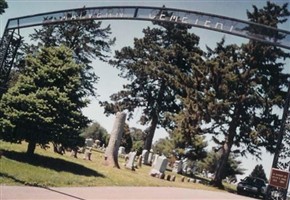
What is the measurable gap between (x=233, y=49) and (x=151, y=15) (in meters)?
21.1

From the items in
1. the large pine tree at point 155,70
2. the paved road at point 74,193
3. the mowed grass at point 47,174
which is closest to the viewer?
the paved road at point 74,193

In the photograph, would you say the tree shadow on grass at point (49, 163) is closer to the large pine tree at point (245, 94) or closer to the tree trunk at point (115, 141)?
the tree trunk at point (115, 141)

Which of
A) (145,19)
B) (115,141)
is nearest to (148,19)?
(145,19)

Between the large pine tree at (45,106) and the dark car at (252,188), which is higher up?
the large pine tree at (45,106)

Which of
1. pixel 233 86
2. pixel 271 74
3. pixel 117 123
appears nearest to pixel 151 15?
pixel 117 123

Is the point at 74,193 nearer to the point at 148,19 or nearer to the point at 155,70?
the point at 148,19

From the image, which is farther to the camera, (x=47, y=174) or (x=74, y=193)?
(x=47, y=174)

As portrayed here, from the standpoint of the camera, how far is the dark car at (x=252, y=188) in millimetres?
28219

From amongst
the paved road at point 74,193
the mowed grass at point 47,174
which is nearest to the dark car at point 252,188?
the mowed grass at point 47,174

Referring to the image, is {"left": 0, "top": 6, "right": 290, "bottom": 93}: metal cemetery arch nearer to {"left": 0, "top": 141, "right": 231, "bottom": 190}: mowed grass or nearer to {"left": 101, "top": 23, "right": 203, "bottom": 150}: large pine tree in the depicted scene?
{"left": 0, "top": 141, "right": 231, "bottom": 190}: mowed grass

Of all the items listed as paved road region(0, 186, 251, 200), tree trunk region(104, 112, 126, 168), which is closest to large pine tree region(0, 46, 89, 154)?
paved road region(0, 186, 251, 200)

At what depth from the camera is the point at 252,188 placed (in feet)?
92.8

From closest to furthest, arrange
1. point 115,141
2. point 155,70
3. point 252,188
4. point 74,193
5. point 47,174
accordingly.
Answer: point 74,193 < point 47,174 < point 115,141 < point 252,188 < point 155,70

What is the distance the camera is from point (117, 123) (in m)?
23.0
